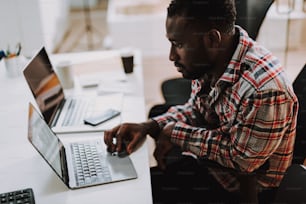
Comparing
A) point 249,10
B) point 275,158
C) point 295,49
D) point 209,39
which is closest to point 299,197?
point 275,158

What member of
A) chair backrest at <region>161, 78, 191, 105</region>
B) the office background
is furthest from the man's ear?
the office background

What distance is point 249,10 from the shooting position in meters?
1.82

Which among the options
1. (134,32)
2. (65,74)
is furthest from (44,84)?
(134,32)

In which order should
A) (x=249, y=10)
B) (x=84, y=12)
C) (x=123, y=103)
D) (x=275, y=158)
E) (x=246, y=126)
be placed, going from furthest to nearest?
(x=84, y=12)
(x=249, y=10)
(x=123, y=103)
(x=275, y=158)
(x=246, y=126)

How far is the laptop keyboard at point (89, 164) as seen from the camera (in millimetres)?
1085

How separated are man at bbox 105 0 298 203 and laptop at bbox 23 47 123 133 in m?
0.20

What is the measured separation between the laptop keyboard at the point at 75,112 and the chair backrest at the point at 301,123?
73cm

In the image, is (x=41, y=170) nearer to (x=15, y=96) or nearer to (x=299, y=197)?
(x=15, y=96)

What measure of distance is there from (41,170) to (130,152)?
26cm

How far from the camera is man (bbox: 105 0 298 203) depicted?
112 cm

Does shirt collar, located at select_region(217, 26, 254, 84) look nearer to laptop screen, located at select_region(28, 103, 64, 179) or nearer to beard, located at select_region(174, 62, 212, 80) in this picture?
beard, located at select_region(174, 62, 212, 80)

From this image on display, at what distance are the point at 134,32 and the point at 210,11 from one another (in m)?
2.80

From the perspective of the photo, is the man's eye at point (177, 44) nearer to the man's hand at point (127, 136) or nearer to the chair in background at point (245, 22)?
the man's hand at point (127, 136)

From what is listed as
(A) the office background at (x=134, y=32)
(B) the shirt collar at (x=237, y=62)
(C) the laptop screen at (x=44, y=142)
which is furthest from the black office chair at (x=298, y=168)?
(A) the office background at (x=134, y=32)
